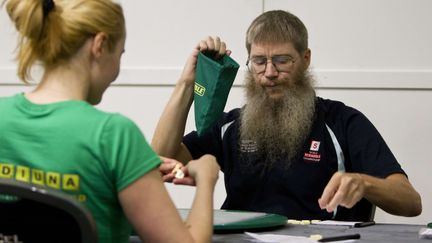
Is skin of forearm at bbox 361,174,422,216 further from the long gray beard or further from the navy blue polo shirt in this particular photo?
the long gray beard

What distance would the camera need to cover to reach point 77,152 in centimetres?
131

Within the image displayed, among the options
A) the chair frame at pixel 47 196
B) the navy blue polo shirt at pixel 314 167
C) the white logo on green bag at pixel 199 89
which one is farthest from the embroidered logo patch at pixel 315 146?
the chair frame at pixel 47 196

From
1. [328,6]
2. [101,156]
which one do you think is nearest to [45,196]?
[101,156]

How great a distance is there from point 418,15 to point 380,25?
0.18 m

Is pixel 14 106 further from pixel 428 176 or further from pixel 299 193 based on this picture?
pixel 428 176

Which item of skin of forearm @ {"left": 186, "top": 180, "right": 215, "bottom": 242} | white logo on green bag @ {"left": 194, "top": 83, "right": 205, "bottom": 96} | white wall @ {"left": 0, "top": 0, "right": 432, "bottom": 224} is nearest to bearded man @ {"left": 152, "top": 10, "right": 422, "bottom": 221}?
white logo on green bag @ {"left": 194, "top": 83, "right": 205, "bottom": 96}

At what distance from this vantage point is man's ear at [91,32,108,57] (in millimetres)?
1407

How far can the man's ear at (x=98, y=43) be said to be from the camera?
55.4 inches

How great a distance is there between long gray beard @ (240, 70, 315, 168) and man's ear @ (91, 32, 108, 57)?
1324 millimetres

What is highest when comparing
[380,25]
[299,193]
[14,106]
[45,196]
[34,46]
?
[380,25]

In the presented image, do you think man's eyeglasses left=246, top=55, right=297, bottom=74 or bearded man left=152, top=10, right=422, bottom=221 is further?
man's eyeglasses left=246, top=55, right=297, bottom=74

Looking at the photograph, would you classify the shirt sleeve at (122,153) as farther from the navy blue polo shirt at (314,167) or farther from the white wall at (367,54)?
the white wall at (367,54)

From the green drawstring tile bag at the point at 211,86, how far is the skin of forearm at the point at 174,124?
0.14m

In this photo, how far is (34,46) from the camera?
4.66ft
